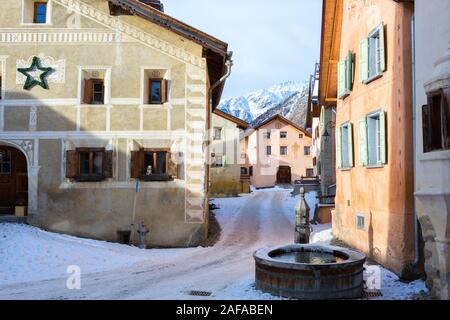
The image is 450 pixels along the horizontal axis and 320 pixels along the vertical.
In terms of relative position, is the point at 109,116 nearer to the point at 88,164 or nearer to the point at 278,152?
the point at 88,164

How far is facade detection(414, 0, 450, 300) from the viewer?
7.34 metres

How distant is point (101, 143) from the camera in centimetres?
1498

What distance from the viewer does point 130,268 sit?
39.0ft

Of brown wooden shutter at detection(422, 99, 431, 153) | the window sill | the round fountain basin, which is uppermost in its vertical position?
the window sill

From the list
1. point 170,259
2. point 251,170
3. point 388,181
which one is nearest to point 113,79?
point 170,259

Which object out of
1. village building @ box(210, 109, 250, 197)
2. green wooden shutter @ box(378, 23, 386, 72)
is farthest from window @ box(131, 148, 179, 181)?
village building @ box(210, 109, 250, 197)

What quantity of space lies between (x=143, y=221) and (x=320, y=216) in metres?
8.19

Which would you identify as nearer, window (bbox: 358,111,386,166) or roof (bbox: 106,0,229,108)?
window (bbox: 358,111,386,166)

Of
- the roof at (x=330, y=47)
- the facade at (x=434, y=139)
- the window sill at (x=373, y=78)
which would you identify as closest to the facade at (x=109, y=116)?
the roof at (x=330, y=47)

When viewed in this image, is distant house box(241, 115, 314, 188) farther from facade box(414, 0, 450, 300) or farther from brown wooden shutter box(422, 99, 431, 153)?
brown wooden shutter box(422, 99, 431, 153)

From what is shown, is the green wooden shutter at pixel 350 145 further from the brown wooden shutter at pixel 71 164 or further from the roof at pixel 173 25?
the brown wooden shutter at pixel 71 164

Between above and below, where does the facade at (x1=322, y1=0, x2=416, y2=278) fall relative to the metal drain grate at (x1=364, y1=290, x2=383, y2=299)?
above

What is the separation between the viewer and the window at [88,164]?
48.6ft
